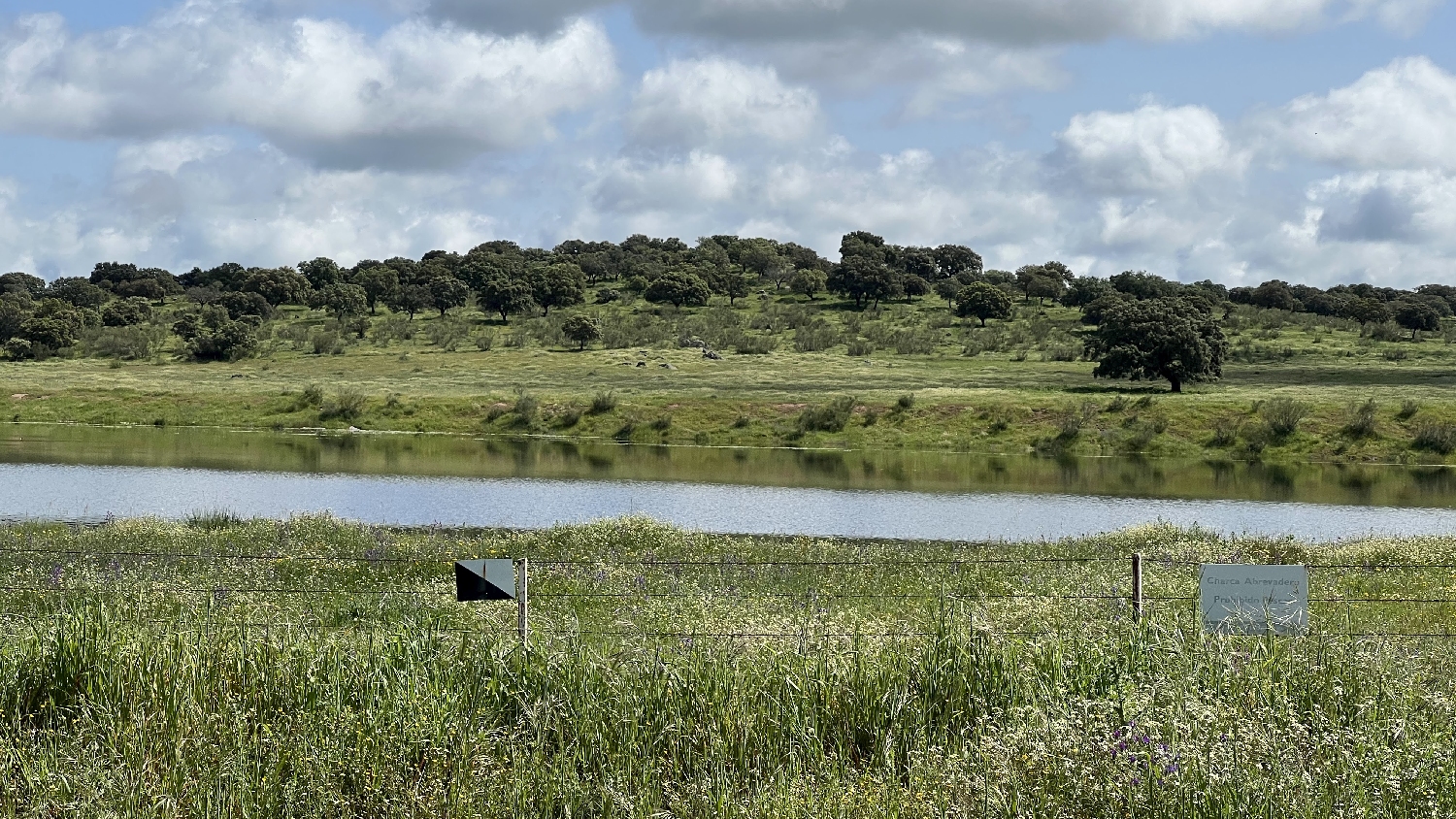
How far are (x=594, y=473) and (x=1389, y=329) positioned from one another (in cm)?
8561

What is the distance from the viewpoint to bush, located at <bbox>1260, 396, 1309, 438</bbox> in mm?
62406

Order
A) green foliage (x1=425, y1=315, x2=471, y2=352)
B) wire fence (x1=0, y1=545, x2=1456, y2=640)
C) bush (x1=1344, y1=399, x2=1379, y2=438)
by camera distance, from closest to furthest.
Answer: wire fence (x1=0, y1=545, x2=1456, y2=640), bush (x1=1344, y1=399, x2=1379, y2=438), green foliage (x1=425, y1=315, x2=471, y2=352)

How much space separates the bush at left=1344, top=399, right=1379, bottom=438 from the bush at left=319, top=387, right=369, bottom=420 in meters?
49.4

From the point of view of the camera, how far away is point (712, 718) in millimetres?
9320

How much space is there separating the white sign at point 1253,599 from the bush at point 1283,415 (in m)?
55.5

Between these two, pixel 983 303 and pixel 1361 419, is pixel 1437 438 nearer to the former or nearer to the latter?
pixel 1361 419

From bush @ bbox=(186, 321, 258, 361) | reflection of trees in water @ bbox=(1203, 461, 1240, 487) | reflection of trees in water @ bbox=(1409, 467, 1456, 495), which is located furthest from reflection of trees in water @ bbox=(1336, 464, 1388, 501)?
bush @ bbox=(186, 321, 258, 361)

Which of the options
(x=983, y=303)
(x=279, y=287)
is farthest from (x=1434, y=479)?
(x=279, y=287)

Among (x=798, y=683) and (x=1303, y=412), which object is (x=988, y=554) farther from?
(x=1303, y=412)

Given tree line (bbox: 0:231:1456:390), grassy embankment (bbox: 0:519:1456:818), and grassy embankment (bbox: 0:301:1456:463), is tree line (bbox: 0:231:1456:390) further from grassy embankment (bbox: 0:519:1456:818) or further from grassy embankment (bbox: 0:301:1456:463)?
grassy embankment (bbox: 0:519:1456:818)

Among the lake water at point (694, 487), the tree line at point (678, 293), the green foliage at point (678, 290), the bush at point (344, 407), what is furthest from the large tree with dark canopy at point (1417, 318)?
the bush at point (344, 407)

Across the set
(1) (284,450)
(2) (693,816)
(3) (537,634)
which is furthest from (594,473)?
(2) (693,816)

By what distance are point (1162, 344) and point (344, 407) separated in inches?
1776

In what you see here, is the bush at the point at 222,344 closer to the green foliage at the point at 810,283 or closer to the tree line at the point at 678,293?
the tree line at the point at 678,293
